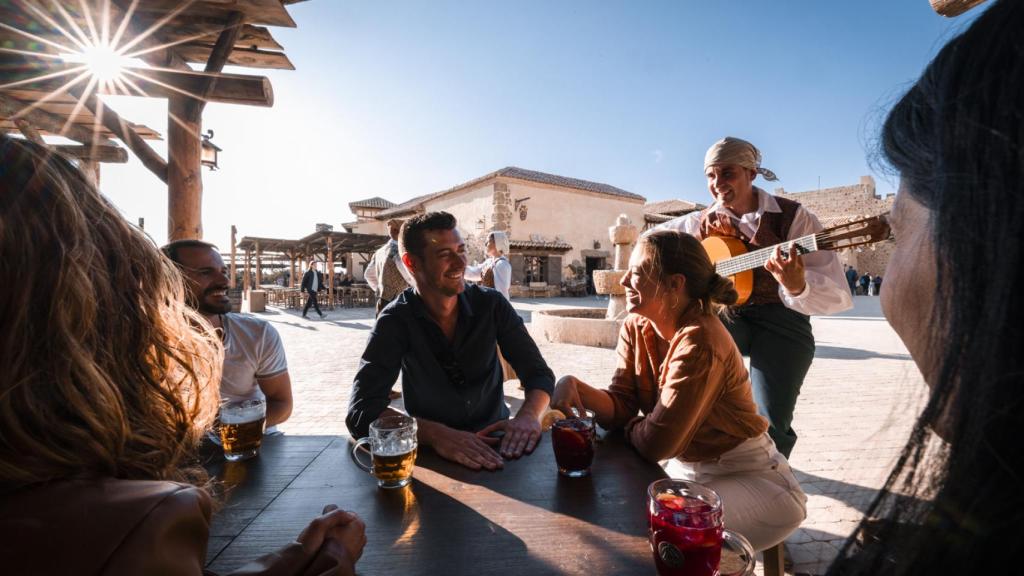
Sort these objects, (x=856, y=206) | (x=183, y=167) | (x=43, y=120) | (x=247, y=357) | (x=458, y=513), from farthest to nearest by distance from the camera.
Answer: (x=856, y=206), (x=43, y=120), (x=183, y=167), (x=247, y=357), (x=458, y=513)

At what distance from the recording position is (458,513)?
3.67 ft

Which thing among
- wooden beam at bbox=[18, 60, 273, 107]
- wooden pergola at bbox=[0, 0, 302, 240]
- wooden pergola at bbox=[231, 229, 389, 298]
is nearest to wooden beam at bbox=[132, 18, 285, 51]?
wooden pergola at bbox=[0, 0, 302, 240]

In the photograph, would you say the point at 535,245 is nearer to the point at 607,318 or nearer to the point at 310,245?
the point at 310,245

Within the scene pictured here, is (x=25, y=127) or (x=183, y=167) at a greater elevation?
(x=25, y=127)

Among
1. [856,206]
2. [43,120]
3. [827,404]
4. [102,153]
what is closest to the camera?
[827,404]

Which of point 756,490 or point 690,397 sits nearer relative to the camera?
point 690,397

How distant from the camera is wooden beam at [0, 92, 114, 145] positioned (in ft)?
14.1

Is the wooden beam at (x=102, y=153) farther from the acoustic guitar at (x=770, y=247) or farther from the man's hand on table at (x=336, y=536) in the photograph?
the acoustic guitar at (x=770, y=247)

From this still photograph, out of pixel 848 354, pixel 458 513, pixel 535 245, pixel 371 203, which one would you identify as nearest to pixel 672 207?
pixel 535 245

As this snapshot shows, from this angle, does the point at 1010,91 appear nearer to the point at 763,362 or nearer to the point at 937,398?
the point at 937,398

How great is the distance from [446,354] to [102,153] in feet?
21.3

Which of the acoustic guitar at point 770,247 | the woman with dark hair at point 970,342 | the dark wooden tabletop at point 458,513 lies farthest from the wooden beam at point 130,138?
the woman with dark hair at point 970,342

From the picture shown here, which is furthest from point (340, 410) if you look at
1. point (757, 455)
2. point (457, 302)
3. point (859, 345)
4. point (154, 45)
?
point (859, 345)

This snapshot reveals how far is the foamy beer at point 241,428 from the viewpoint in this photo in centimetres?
150
